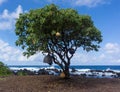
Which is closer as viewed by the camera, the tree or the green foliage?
the tree

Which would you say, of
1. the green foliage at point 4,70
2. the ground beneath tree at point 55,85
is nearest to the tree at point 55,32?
the ground beneath tree at point 55,85

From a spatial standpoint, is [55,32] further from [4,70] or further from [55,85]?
[4,70]

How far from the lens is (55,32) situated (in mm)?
22422

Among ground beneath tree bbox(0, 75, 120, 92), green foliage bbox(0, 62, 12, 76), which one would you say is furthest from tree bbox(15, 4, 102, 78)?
green foliage bbox(0, 62, 12, 76)

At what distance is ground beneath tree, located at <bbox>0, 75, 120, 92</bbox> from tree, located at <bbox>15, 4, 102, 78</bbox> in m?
1.36

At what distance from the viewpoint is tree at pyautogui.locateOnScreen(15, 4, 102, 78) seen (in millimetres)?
22047

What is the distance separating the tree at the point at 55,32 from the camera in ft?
72.3

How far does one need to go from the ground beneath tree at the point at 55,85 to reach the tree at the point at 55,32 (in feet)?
4.48

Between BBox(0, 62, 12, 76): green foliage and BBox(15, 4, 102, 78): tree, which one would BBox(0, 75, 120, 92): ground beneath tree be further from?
BBox(0, 62, 12, 76): green foliage

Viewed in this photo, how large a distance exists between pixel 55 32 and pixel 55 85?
3.27 metres

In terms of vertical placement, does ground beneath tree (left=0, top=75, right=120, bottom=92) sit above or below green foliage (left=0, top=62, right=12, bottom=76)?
below

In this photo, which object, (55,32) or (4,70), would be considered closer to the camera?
(55,32)

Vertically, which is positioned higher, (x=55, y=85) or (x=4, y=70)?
(x=4, y=70)

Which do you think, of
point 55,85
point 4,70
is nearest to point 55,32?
point 55,85
